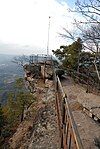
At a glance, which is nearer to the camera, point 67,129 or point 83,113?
point 67,129

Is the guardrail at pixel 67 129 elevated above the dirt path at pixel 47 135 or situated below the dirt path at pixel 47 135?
above

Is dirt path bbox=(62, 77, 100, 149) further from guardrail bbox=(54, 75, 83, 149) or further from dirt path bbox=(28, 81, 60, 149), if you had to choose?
guardrail bbox=(54, 75, 83, 149)

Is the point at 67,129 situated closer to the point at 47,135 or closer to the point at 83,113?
the point at 47,135

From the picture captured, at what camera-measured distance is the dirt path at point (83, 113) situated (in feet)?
35.7

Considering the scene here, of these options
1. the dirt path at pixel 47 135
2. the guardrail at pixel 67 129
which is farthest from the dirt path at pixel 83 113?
the guardrail at pixel 67 129

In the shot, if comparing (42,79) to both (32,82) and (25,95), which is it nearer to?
(32,82)

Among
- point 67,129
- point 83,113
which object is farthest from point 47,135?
point 67,129

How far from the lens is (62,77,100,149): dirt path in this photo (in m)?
10.9

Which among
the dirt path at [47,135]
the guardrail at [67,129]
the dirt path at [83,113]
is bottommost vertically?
the dirt path at [47,135]

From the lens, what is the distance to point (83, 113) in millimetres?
15195

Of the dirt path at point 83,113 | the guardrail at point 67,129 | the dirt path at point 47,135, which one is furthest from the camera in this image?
the dirt path at point 47,135

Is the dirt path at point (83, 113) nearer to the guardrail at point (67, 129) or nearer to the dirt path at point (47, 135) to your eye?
the dirt path at point (47, 135)

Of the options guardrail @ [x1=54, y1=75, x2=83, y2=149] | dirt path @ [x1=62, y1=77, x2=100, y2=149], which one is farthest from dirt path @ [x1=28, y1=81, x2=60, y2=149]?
guardrail @ [x1=54, y1=75, x2=83, y2=149]

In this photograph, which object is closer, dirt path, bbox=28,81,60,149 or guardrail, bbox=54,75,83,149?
guardrail, bbox=54,75,83,149
